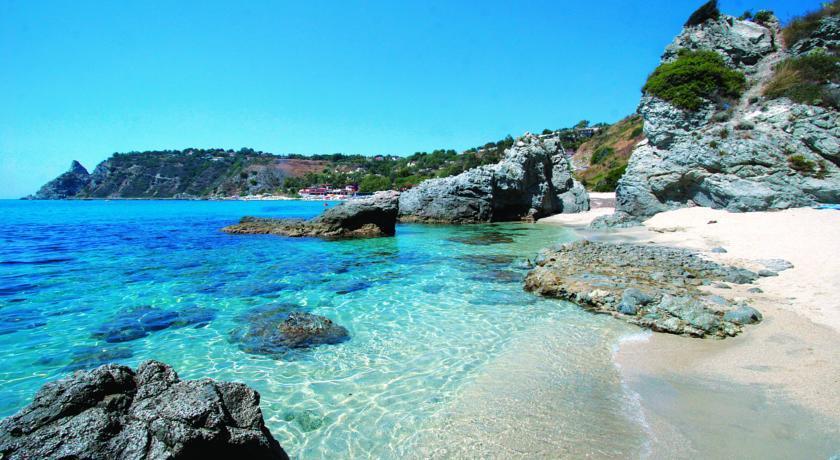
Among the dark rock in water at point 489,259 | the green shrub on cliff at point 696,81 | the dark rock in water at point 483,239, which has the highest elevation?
the green shrub on cliff at point 696,81

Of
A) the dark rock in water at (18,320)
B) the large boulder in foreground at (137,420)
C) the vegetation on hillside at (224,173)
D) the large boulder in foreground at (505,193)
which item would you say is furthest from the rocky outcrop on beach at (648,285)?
the vegetation on hillside at (224,173)

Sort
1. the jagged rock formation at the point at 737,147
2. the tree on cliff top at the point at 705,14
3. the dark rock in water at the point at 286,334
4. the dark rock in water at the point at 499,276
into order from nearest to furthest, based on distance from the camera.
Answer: the dark rock in water at the point at 286,334 → the dark rock in water at the point at 499,276 → the jagged rock formation at the point at 737,147 → the tree on cliff top at the point at 705,14

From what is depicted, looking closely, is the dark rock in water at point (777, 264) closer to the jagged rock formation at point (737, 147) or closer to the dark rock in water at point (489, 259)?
the dark rock in water at point (489, 259)

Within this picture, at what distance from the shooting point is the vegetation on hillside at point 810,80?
800 inches

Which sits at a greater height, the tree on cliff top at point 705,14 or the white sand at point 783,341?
the tree on cliff top at point 705,14

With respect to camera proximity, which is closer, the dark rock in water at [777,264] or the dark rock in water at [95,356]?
the dark rock in water at [95,356]

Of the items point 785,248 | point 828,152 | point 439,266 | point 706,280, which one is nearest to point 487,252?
point 439,266

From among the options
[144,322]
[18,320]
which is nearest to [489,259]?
[144,322]

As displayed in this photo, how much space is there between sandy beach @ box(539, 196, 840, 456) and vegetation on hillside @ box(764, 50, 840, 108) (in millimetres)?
13159

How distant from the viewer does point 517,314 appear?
9.23 m

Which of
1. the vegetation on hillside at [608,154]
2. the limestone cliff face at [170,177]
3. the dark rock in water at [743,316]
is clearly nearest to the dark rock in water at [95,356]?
the dark rock in water at [743,316]

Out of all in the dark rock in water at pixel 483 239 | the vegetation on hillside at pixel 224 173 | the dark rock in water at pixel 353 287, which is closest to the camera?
the dark rock in water at pixel 353 287

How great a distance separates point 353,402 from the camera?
5.62m

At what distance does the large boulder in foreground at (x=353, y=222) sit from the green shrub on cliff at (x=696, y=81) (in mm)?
18373
